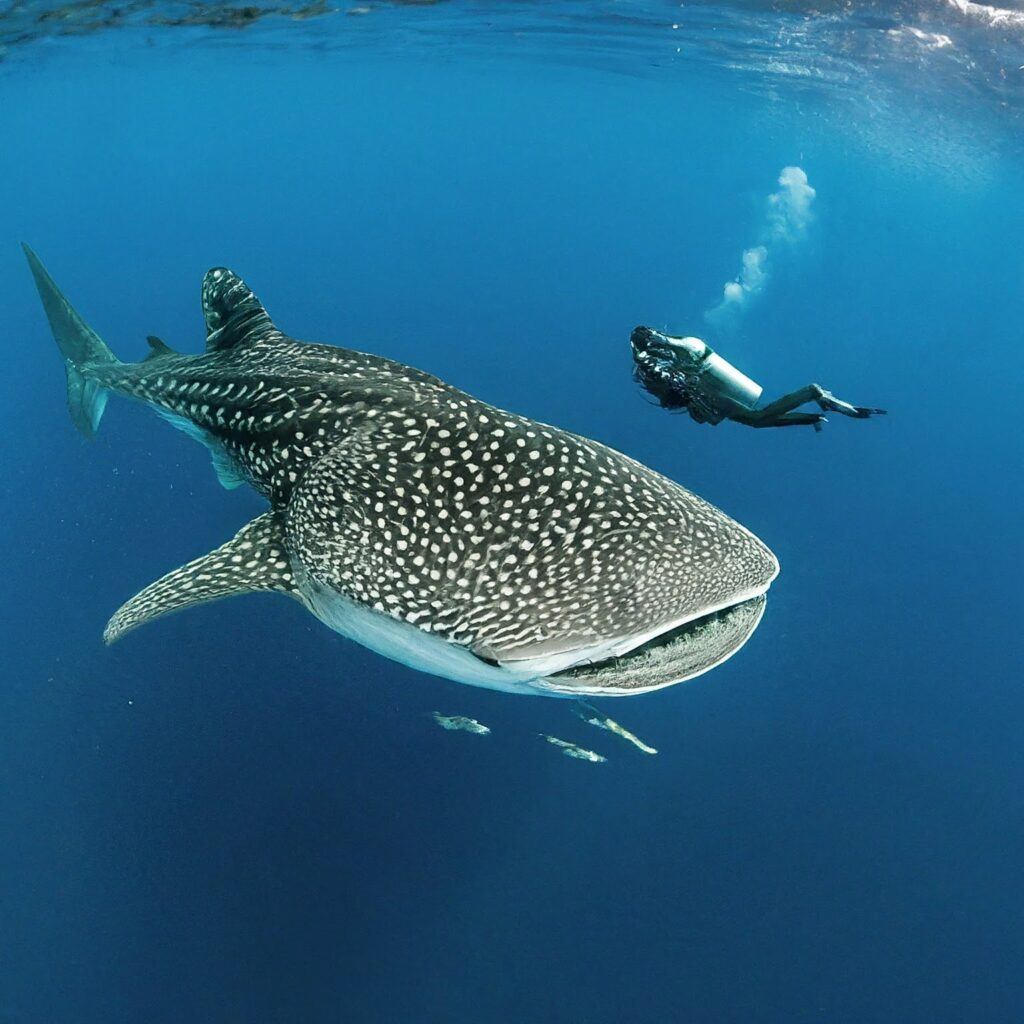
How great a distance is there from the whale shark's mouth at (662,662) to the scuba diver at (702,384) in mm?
3009

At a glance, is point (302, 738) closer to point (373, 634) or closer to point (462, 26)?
point (373, 634)

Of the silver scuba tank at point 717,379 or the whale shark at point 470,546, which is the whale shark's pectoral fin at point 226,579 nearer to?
the whale shark at point 470,546

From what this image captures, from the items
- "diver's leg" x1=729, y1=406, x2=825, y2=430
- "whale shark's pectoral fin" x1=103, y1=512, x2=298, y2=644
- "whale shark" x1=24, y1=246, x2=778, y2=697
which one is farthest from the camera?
"diver's leg" x1=729, y1=406, x2=825, y2=430

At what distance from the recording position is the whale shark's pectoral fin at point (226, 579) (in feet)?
14.1

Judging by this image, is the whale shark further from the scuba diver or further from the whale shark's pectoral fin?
the scuba diver

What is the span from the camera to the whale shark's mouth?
Result: 3303mm

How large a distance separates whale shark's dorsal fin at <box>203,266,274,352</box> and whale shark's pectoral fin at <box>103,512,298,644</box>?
2.03 m

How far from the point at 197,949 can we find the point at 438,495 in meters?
5.78

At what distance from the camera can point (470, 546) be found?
3.45 meters

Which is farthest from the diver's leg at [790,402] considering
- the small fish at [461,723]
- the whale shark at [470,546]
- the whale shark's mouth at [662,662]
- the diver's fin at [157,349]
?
the diver's fin at [157,349]

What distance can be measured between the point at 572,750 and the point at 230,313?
16.2 ft

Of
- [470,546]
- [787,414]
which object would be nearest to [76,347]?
[470,546]

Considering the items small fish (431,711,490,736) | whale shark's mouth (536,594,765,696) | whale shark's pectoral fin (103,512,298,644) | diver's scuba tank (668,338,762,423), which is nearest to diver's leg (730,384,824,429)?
diver's scuba tank (668,338,762,423)

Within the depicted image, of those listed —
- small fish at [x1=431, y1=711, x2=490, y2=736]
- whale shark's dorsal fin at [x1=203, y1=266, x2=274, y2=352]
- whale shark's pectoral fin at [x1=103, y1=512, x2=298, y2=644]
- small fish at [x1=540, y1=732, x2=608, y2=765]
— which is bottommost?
small fish at [x1=540, y1=732, x2=608, y2=765]
